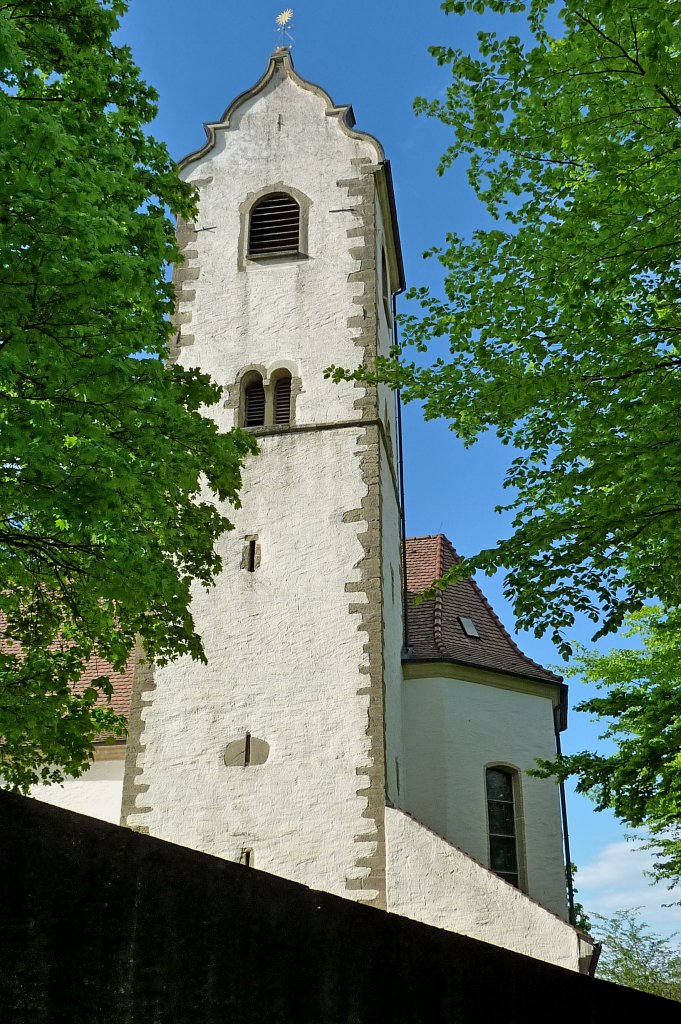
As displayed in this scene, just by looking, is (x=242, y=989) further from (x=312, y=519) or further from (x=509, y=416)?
(x=312, y=519)

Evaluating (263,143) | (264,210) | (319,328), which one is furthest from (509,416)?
(263,143)

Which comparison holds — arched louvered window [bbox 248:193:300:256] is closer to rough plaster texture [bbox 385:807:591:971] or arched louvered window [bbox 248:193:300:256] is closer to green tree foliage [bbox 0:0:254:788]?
green tree foliage [bbox 0:0:254:788]

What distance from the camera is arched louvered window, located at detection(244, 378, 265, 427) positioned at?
15.4 m

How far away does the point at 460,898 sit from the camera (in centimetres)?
1152

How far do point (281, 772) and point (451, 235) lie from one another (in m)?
7.07

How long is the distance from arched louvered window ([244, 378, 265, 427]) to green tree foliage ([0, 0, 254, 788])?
18.0ft

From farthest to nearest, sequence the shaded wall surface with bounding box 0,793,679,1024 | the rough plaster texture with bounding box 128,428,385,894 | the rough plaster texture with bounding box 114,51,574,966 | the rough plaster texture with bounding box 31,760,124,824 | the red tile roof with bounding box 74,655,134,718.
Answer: the red tile roof with bounding box 74,655,134,718
the rough plaster texture with bounding box 31,760,124,824
the rough plaster texture with bounding box 114,51,574,966
the rough plaster texture with bounding box 128,428,385,894
the shaded wall surface with bounding box 0,793,679,1024

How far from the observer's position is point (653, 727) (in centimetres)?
855

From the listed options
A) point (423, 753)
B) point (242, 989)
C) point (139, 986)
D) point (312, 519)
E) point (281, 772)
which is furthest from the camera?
point (423, 753)

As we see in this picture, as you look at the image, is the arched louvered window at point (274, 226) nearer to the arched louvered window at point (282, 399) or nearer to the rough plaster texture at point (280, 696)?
the arched louvered window at point (282, 399)

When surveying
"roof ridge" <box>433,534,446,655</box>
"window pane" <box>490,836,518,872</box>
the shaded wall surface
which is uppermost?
"roof ridge" <box>433,534,446,655</box>

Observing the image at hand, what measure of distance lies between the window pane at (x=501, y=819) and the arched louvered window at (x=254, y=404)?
24.0 ft

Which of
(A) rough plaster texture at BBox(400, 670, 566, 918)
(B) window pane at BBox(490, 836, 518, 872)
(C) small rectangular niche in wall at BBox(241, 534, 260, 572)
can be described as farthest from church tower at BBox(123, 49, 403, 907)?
(B) window pane at BBox(490, 836, 518, 872)

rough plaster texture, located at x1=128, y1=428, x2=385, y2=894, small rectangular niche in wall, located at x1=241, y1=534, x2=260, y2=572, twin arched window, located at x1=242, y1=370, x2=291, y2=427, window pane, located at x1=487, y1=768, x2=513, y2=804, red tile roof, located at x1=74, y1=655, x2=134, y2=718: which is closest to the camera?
rough plaster texture, located at x1=128, y1=428, x2=385, y2=894
